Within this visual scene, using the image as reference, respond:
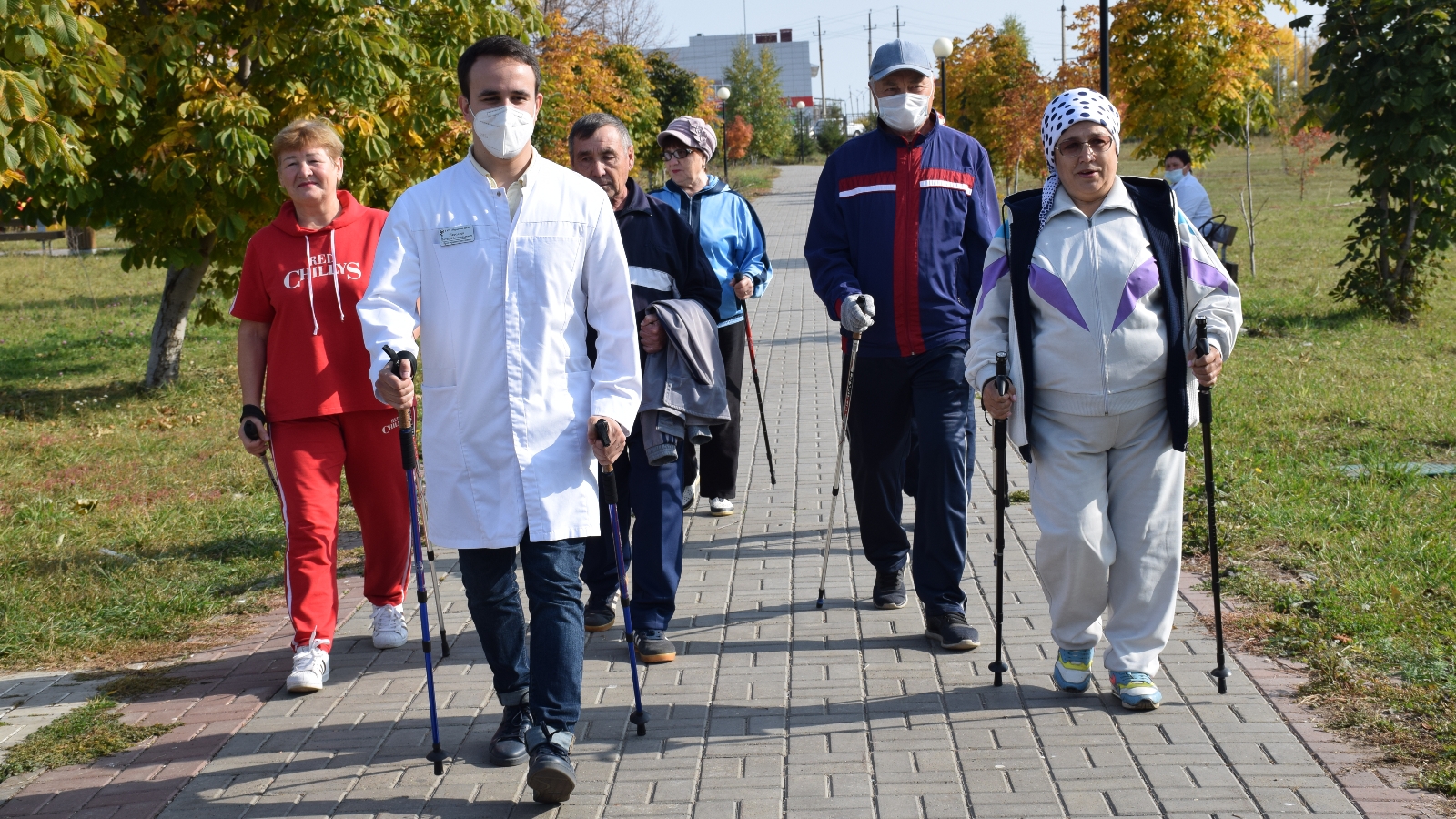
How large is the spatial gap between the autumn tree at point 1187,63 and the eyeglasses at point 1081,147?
15721 mm

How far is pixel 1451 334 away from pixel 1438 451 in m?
5.79

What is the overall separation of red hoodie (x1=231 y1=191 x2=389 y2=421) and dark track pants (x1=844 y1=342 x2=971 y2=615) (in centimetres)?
201

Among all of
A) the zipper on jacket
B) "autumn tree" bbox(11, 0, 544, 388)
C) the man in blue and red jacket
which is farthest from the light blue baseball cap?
"autumn tree" bbox(11, 0, 544, 388)

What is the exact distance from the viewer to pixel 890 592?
19.0ft

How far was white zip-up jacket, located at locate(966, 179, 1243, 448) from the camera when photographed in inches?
174

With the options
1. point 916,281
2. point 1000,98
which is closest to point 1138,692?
point 916,281

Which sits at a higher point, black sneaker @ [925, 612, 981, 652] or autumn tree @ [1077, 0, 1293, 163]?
autumn tree @ [1077, 0, 1293, 163]

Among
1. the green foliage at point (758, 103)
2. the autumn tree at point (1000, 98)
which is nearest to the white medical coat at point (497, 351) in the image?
the autumn tree at point (1000, 98)

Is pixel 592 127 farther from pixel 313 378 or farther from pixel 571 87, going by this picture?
pixel 571 87

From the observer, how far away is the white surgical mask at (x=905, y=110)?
17.3ft

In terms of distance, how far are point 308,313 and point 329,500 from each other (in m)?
0.74

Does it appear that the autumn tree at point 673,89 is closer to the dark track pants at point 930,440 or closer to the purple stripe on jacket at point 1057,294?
the dark track pants at point 930,440

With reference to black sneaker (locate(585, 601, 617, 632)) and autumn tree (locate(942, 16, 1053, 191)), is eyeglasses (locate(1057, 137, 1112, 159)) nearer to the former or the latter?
black sneaker (locate(585, 601, 617, 632))

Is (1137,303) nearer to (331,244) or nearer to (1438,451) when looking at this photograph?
(331,244)
